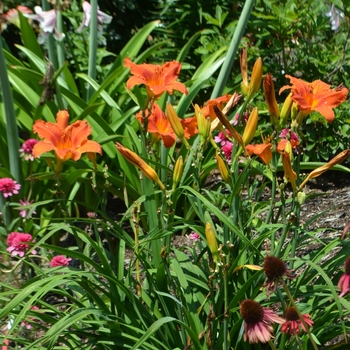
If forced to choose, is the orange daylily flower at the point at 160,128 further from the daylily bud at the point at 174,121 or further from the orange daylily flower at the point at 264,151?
the orange daylily flower at the point at 264,151

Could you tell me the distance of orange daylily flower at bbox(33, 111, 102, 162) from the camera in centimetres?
219

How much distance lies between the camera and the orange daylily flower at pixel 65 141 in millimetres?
2186

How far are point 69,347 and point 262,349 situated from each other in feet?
1.99

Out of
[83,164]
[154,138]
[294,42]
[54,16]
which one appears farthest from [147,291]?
[294,42]

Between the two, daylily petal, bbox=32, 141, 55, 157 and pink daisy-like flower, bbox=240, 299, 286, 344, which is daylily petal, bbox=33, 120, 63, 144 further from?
pink daisy-like flower, bbox=240, 299, 286, 344

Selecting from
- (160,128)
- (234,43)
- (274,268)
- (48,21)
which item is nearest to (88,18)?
(48,21)

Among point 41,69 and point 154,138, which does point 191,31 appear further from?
point 154,138

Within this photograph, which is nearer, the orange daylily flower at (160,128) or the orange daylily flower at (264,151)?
the orange daylily flower at (264,151)

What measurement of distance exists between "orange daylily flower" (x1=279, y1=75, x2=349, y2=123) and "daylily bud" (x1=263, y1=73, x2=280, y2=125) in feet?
0.24

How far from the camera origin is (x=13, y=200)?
11.6 ft

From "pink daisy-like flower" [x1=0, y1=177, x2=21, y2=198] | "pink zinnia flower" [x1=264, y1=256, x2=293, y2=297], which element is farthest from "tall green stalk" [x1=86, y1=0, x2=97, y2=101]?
"pink zinnia flower" [x1=264, y1=256, x2=293, y2=297]

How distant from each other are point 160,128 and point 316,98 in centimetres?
50

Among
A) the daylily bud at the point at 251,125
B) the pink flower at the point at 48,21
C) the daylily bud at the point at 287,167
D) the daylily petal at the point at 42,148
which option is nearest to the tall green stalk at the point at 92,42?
the pink flower at the point at 48,21

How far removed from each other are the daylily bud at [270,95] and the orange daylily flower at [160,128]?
1.16ft
